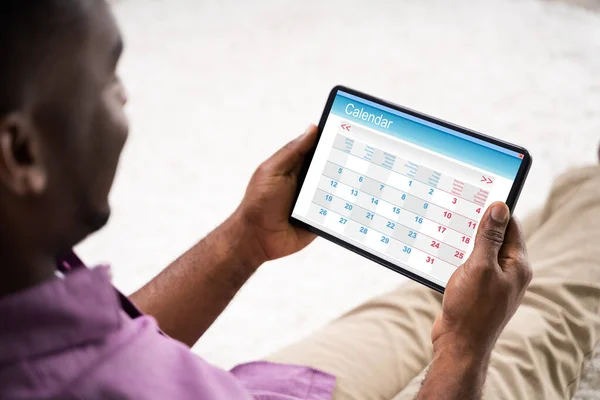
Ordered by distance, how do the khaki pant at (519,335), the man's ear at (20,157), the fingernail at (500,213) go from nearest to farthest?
the man's ear at (20,157) < the fingernail at (500,213) < the khaki pant at (519,335)

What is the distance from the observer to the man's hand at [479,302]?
670 millimetres

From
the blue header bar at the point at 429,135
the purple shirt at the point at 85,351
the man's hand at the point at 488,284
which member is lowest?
the purple shirt at the point at 85,351

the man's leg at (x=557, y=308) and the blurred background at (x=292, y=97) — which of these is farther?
the blurred background at (x=292, y=97)

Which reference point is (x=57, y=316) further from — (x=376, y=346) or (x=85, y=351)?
(x=376, y=346)

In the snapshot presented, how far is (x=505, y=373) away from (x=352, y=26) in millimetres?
1506

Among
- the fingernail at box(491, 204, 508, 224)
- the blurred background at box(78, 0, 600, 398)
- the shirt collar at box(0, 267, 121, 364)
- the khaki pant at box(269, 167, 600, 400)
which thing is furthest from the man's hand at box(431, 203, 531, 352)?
the blurred background at box(78, 0, 600, 398)

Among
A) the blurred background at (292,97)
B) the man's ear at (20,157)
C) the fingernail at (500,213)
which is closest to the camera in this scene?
the man's ear at (20,157)

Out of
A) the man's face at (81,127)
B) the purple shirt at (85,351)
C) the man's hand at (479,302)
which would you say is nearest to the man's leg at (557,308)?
the man's hand at (479,302)

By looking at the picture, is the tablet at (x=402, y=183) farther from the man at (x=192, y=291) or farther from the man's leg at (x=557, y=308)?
the man's leg at (x=557, y=308)

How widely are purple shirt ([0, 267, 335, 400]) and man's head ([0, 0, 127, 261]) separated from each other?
0.04 metres

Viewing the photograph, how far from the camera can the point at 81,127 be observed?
46 centimetres

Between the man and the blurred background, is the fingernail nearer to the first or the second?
the man

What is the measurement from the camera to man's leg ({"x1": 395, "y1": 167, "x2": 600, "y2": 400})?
80cm

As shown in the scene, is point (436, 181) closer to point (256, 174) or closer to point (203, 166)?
point (256, 174)
